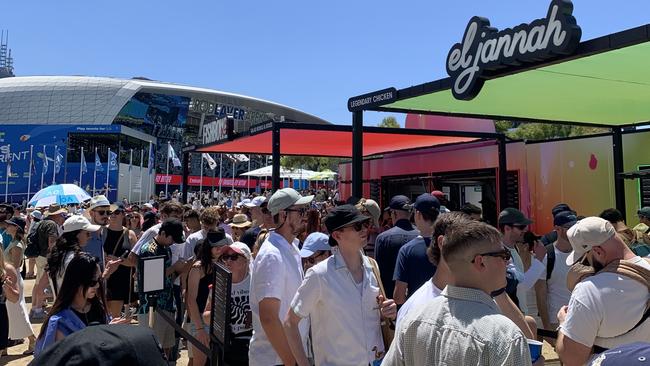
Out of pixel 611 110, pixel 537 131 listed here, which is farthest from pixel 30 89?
pixel 611 110

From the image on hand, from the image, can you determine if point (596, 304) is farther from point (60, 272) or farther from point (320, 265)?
point (60, 272)

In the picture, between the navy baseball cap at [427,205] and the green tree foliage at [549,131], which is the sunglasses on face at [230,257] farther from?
the green tree foliage at [549,131]

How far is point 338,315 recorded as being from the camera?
2494 millimetres

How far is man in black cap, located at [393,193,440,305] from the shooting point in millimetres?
3369

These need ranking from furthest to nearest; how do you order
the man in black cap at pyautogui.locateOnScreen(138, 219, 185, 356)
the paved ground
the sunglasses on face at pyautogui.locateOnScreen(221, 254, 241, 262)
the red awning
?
the red awning
the paved ground
the man in black cap at pyautogui.locateOnScreen(138, 219, 185, 356)
the sunglasses on face at pyautogui.locateOnScreen(221, 254, 241, 262)

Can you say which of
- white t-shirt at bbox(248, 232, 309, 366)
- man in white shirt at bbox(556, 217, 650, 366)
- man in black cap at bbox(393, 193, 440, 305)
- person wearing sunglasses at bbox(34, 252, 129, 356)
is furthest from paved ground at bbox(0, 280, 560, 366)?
white t-shirt at bbox(248, 232, 309, 366)

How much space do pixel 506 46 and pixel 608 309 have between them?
13.5 ft

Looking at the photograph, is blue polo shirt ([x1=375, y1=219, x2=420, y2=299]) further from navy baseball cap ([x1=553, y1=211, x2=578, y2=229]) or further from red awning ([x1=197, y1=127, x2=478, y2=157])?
red awning ([x1=197, y1=127, x2=478, y2=157])

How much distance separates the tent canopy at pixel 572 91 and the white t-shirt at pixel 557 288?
2226 millimetres

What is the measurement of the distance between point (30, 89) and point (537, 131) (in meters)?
65.5

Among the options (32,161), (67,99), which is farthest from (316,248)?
(67,99)

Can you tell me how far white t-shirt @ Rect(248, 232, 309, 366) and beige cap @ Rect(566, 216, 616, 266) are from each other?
1.49 m

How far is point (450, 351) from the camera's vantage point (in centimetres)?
156

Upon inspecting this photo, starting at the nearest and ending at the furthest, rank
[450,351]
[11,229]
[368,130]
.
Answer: [450,351] < [11,229] < [368,130]
